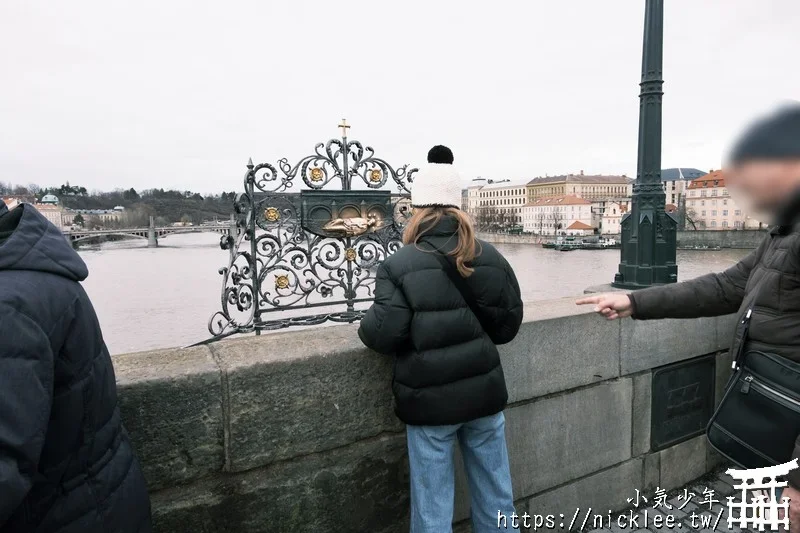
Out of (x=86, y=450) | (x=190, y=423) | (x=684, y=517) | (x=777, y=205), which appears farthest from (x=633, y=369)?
(x=86, y=450)

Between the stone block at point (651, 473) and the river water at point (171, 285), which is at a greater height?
the stone block at point (651, 473)

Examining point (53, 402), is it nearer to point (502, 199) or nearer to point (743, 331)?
point (743, 331)

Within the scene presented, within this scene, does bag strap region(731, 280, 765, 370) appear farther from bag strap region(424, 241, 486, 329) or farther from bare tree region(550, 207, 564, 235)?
bare tree region(550, 207, 564, 235)

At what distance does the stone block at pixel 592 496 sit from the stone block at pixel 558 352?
543mm

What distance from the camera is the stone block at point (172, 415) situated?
168cm

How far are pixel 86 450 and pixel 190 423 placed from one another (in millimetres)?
651

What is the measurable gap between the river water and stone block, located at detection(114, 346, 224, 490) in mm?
14048

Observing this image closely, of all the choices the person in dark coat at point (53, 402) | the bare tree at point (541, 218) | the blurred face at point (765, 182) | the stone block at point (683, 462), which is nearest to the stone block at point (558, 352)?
the stone block at point (683, 462)

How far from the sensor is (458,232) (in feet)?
5.97

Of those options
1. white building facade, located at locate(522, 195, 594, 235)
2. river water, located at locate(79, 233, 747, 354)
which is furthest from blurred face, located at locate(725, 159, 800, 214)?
white building facade, located at locate(522, 195, 594, 235)

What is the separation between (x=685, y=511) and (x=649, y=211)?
7.41ft

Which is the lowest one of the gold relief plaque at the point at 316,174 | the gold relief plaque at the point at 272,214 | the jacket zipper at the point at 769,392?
the jacket zipper at the point at 769,392

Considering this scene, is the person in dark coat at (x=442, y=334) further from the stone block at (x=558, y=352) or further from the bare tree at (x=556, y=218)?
the bare tree at (x=556, y=218)

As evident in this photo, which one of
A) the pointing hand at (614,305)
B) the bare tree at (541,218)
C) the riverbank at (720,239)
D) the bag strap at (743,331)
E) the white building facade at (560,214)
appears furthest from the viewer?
the bare tree at (541,218)
